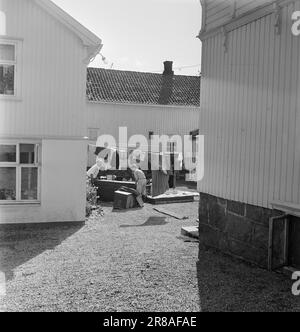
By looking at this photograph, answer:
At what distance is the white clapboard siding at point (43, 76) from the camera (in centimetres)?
1228

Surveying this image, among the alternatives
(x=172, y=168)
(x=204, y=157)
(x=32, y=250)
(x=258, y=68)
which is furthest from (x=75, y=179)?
(x=172, y=168)

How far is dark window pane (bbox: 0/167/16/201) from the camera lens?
1243cm

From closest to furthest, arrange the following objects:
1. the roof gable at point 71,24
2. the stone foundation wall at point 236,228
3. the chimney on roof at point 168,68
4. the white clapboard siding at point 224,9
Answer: the stone foundation wall at point 236,228, the white clapboard siding at point 224,9, the roof gable at point 71,24, the chimney on roof at point 168,68

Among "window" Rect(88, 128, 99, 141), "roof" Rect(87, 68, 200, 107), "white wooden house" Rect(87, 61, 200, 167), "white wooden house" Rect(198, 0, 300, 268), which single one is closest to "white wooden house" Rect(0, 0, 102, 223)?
"white wooden house" Rect(198, 0, 300, 268)

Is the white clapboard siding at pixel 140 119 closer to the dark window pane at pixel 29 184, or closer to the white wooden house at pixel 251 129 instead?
the dark window pane at pixel 29 184

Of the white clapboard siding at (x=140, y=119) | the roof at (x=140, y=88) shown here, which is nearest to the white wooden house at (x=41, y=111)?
the white clapboard siding at (x=140, y=119)

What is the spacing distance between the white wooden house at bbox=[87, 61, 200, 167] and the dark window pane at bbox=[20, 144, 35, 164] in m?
15.0

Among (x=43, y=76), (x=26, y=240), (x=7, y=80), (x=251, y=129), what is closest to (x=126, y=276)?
(x=251, y=129)

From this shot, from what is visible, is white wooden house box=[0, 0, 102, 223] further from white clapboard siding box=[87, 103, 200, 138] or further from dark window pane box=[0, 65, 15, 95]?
white clapboard siding box=[87, 103, 200, 138]

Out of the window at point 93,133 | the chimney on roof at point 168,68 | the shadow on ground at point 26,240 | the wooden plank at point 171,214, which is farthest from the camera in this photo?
the chimney on roof at point 168,68

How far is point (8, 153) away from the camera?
12.5 m

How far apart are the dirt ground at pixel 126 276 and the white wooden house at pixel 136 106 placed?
17.2 meters

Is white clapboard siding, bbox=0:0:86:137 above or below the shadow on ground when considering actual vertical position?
above

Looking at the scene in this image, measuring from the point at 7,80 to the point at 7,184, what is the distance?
302 cm
